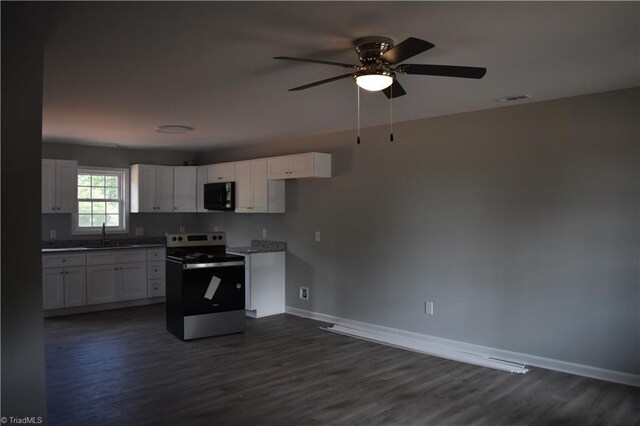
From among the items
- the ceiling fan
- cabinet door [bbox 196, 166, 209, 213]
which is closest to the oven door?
cabinet door [bbox 196, 166, 209, 213]

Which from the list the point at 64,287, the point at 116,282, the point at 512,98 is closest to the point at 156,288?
the point at 116,282

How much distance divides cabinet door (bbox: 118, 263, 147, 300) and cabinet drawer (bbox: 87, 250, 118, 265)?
0.16 metres

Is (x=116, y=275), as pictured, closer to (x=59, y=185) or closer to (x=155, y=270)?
(x=155, y=270)

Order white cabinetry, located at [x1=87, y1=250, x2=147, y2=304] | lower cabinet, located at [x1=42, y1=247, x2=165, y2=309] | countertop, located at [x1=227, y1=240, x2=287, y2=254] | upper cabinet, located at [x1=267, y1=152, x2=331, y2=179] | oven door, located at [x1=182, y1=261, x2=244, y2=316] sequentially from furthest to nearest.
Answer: white cabinetry, located at [x1=87, y1=250, x2=147, y2=304] → countertop, located at [x1=227, y1=240, x2=287, y2=254] → lower cabinet, located at [x1=42, y1=247, x2=165, y2=309] → upper cabinet, located at [x1=267, y1=152, x2=331, y2=179] → oven door, located at [x1=182, y1=261, x2=244, y2=316]

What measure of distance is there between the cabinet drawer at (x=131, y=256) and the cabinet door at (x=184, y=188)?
38.2 inches

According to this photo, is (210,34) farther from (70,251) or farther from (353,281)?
(70,251)

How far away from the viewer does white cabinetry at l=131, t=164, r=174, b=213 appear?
24.4 feet

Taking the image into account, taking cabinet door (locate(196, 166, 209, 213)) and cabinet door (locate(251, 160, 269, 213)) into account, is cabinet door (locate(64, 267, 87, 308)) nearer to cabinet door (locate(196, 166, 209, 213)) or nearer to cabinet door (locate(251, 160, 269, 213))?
cabinet door (locate(196, 166, 209, 213))

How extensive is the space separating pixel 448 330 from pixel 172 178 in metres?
4.92

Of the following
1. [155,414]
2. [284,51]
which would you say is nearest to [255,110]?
[284,51]

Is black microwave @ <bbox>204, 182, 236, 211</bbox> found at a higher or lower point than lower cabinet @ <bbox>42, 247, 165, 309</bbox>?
higher

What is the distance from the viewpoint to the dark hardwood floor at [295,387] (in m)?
3.30

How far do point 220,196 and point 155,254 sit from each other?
1.30m

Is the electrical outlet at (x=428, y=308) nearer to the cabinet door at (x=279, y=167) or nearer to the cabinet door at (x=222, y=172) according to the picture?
the cabinet door at (x=279, y=167)
